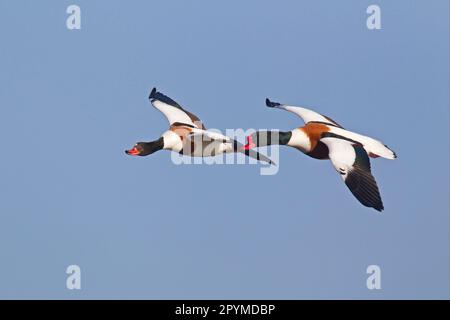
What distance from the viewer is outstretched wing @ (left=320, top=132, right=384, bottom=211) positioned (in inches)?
496

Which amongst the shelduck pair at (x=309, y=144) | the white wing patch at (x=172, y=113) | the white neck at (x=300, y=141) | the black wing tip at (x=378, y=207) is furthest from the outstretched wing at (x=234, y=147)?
the black wing tip at (x=378, y=207)

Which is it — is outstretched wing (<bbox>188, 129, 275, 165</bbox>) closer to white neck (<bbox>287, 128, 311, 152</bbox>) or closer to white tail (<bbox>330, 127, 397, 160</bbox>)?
white neck (<bbox>287, 128, 311, 152</bbox>)

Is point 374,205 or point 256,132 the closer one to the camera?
point 374,205

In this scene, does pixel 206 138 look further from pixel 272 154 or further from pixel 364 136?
pixel 364 136

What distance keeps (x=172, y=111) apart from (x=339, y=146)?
2.56 metres

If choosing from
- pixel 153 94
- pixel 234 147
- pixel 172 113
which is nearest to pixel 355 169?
pixel 234 147

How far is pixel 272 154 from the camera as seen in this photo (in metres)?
14.0

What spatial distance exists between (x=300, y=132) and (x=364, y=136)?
62 cm

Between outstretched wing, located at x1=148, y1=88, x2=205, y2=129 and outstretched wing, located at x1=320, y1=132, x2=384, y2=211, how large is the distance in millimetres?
1931

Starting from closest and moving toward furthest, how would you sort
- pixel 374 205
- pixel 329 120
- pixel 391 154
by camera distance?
pixel 374 205, pixel 391 154, pixel 329 120

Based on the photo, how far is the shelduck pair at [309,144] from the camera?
12.9m

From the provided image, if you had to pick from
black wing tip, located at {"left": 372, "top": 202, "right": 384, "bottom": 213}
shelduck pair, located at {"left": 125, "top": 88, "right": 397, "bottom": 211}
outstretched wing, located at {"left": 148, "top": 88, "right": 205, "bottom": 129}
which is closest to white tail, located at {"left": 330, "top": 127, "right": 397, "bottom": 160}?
shelduck pair, located at {"left": 125, "top": 88, "right": 397, "bottom": 211}

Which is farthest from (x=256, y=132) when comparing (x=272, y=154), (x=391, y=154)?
(x=391, y=154)

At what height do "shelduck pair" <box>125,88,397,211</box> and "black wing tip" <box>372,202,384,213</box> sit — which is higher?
"shelduck pair" <box>125,88,397,211</box>
